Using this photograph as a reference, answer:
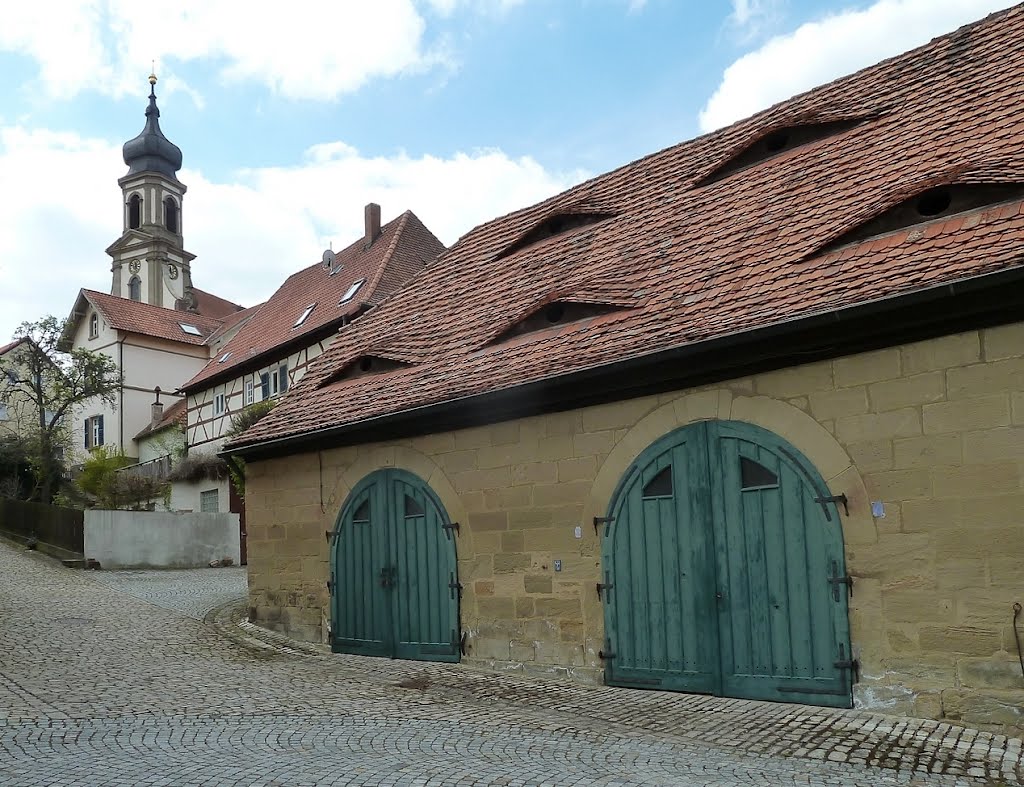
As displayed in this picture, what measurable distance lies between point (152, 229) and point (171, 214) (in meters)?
2.99

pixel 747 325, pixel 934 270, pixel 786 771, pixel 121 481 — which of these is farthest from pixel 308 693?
pixel 121 481

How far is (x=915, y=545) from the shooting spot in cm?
665

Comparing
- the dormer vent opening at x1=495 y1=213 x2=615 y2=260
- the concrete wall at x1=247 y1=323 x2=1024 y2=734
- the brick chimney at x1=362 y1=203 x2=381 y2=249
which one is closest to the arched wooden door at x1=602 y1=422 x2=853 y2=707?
the concrete wall at x1=247 y1=323 x2=1024 y2=734

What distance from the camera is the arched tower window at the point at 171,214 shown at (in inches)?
2247

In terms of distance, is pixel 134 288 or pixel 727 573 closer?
pixel 727 573

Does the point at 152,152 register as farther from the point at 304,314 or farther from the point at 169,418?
the point at 304,314

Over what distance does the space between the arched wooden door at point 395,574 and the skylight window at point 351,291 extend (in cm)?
1381

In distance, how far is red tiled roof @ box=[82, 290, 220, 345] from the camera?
3706 centimetres

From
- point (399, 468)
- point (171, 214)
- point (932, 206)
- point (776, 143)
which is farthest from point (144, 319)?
point (932, 206)

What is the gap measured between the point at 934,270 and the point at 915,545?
6.36 feet

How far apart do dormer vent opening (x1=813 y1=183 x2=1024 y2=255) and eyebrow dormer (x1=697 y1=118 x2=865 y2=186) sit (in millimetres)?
2693

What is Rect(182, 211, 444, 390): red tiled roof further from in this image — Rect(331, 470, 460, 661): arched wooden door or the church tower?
the church tower

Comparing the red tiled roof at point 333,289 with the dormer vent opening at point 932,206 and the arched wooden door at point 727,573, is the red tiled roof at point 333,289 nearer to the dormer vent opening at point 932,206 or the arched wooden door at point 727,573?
the arched wooden door at point 727,573

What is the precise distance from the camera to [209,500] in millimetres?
26812
